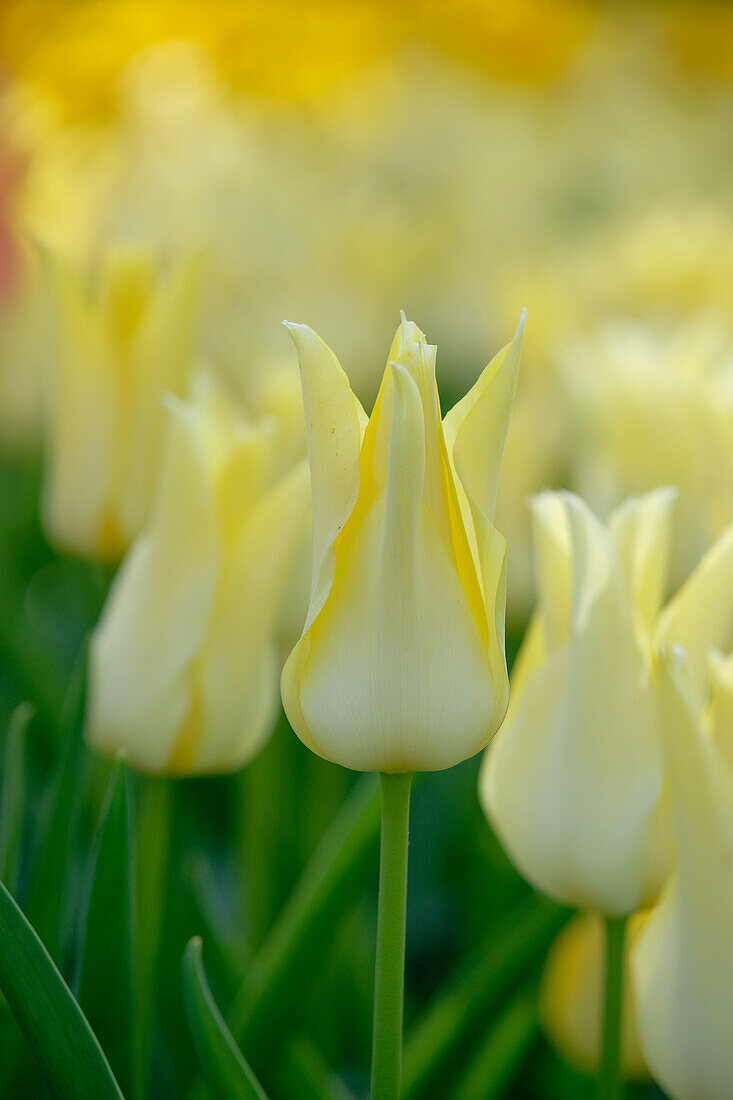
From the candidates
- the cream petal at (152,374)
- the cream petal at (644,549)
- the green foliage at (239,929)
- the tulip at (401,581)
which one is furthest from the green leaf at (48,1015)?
the cream petal at (152,374)

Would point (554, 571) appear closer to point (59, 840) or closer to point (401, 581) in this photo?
point (401, 581)

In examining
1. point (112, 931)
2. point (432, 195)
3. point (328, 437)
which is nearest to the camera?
point (328, 437)

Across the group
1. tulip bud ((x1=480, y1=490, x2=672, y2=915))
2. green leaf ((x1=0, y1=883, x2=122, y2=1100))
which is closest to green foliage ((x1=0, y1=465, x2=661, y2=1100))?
green leaf ((x1=0, y1=883, x2=122, y2=1100))

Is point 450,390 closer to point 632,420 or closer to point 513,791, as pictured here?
point 632,420

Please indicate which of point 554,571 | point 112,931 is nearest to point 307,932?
point 112,931

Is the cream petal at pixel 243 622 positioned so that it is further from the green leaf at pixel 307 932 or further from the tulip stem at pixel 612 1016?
the tulip stem at pixel 612 1016

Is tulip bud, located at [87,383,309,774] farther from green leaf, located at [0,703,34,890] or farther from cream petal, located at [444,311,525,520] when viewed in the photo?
cream petal, located at [444,311,525,520]
